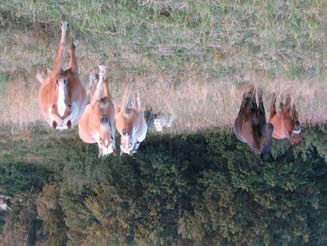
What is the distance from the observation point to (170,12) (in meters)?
5.44

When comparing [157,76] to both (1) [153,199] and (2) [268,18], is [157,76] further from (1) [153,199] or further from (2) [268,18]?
(1) [153,199]

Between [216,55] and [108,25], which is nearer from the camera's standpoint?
[108,25]

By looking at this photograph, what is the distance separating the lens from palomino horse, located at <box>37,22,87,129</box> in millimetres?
5266

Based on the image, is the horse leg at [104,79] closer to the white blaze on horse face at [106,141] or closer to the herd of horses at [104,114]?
the herd of horses at [104,114]

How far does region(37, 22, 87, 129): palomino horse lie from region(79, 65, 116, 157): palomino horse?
1.71ft

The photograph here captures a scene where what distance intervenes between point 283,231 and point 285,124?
3550mm

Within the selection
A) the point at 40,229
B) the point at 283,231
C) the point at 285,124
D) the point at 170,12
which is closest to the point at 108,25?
the point at 170,12

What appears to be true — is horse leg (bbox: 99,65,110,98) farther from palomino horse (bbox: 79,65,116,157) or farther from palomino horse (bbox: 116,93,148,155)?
palomino horse (bbox: 116,93,148,155)

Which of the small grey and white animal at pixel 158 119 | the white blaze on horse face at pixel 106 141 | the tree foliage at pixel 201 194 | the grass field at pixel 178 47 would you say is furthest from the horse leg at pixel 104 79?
the tree foliage at pixel 201 194

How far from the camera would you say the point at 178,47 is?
20.0ft

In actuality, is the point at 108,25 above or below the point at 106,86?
above

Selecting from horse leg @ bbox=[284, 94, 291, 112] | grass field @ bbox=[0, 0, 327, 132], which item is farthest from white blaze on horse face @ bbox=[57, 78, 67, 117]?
horse leg @ bbox=[284, 94, 291, 112]

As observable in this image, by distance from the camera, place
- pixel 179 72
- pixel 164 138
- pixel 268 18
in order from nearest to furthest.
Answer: pixel 268 18
pixel 179 72
pixel 164 138

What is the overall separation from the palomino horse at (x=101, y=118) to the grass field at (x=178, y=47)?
A: 353 mm
